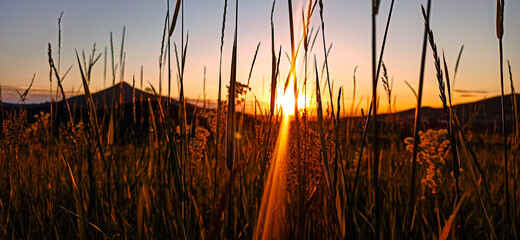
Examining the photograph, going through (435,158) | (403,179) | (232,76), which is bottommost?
(403,179)

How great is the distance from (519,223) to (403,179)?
1461 mm

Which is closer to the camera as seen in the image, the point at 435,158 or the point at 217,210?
the point at 217,210

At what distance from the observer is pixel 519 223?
5.41 ft

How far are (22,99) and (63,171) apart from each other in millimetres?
1087

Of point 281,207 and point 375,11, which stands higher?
point 375,11

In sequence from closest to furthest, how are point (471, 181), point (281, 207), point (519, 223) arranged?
point (471, 181)
point (281, 207)
point (519, 223)

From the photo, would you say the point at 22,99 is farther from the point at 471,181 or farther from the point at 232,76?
the point at 471,181

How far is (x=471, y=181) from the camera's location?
3.10 ft

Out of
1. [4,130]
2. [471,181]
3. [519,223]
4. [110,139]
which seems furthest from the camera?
[4,130]

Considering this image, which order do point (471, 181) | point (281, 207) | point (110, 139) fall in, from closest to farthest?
point (471, 181) → point (281, 207) → point (110, 139)

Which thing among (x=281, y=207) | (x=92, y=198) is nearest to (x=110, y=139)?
(x=92, y=198)

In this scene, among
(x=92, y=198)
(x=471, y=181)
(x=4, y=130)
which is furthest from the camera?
(x=4, y=130)

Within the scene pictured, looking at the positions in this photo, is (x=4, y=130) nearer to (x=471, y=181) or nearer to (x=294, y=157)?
(x=294, y=157)

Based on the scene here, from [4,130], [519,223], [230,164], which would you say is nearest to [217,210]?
[230,164]
